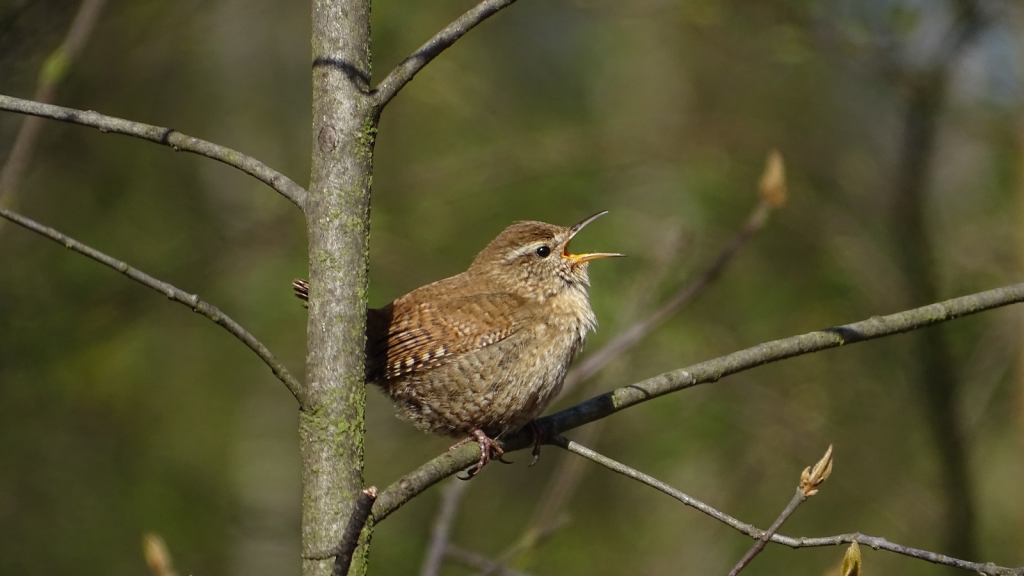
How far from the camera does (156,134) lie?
65.4 inches

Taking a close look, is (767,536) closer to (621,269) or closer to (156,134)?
(156,134)

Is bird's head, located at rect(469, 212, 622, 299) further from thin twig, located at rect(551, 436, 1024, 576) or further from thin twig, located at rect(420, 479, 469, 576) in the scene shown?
thin twig, located at rect(551, 436, 1024, 576)

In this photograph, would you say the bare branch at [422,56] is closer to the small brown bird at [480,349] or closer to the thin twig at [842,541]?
the thin twig at [842,541]

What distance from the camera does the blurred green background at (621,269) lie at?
4.72 metres

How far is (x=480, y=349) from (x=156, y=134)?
1582 mm

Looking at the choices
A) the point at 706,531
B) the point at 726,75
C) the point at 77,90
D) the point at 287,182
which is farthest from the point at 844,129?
the point at 287,182

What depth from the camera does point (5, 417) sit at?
617 cm

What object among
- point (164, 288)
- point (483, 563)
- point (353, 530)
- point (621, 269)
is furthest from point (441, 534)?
point (621, 269)

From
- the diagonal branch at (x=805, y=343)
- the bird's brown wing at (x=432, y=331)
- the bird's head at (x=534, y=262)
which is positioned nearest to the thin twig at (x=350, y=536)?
the diagonal branch at (x=805, y=343)

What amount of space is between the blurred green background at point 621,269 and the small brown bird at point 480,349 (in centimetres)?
57

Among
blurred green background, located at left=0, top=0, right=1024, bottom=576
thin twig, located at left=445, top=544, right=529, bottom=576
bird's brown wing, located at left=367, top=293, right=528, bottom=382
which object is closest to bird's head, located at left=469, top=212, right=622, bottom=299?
bird's brown wing, located at left=367, top=293, right=528, bottom=382

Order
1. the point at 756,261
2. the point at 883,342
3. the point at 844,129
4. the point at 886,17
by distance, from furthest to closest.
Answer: the point at 844,129
the point at 756,261
the point at 883,342
the point at 886,17

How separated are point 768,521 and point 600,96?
13.4 ft

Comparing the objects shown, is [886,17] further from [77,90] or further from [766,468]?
[77,90]
